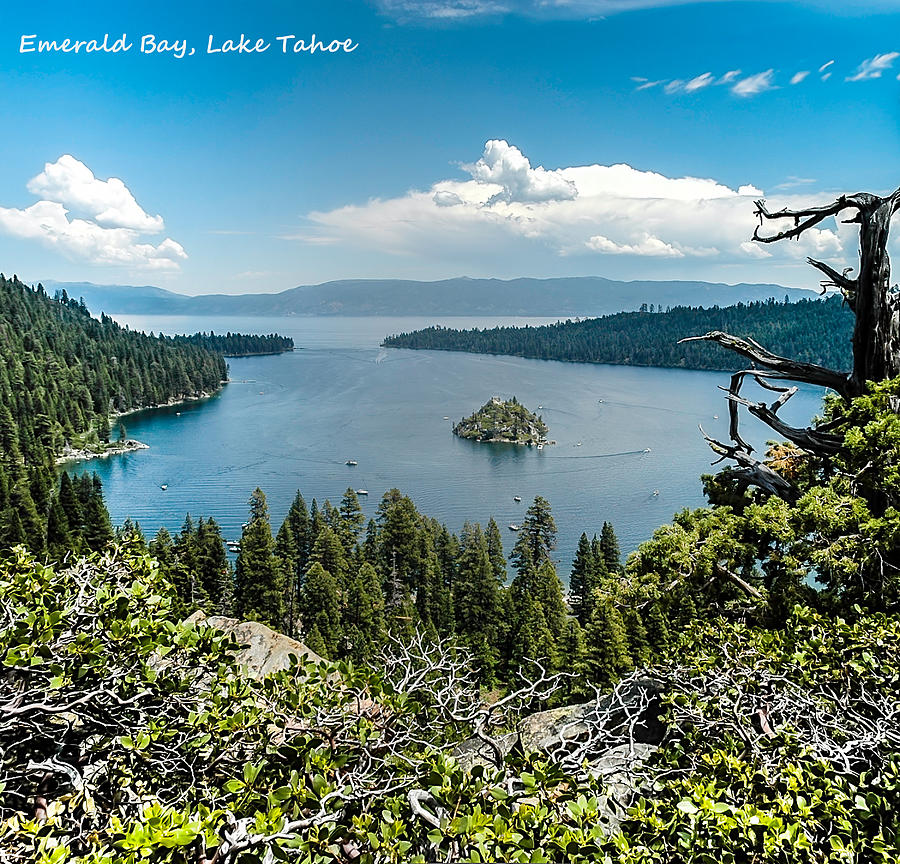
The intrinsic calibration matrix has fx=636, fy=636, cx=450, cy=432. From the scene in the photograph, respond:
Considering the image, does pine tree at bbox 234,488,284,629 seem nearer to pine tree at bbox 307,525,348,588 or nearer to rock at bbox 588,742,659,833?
pine tree at bbox 307,525,348,588

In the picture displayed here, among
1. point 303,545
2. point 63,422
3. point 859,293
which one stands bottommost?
point 303,545

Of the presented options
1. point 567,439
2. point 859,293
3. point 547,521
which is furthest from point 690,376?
point 859,293

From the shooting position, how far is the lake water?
54.4 metres

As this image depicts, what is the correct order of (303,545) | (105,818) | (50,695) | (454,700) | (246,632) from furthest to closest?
(303,545)
(246,632)
(454,700)
(50,695)
(105,818)

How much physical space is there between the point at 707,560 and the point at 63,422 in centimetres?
8929

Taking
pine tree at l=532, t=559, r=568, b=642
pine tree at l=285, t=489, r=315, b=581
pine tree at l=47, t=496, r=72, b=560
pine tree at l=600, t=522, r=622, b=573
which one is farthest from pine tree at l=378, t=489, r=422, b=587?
pine tree at l=47, t=496, r=72, b=560

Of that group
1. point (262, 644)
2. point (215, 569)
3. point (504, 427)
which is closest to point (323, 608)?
point (215, 569)

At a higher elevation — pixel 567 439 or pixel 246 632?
pixel 246 632

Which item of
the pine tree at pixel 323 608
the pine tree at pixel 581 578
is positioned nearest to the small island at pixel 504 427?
the pine tree at pixel 581 578

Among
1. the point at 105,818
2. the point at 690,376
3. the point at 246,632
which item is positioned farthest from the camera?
the point at 690,376

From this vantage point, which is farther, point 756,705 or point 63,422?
point 63,422

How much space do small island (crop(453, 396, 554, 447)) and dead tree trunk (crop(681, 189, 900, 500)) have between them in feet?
231

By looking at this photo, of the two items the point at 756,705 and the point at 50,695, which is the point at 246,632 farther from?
the point at 756,705

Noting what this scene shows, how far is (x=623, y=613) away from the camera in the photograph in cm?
793
